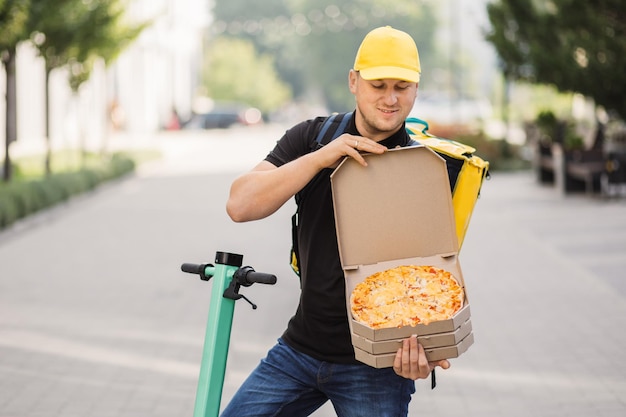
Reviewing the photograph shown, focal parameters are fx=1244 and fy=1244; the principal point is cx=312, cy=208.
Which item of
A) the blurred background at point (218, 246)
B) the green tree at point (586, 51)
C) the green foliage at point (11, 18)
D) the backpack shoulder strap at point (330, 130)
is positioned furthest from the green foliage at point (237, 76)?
the backpack shoulder strap at point (330, 130)

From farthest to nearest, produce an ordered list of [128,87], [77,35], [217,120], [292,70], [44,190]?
[292,70] → [217,120] → [128,87] → [77,35] → [44,190]

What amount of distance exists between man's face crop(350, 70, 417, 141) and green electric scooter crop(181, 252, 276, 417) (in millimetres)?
477

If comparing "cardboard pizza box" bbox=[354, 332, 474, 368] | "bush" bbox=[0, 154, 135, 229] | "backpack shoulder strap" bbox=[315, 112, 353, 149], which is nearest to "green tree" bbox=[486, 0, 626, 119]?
"bush" bbox=[0, 154, 135, 229]

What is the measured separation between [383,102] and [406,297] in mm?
A: 510

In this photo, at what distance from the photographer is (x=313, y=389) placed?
3469 millimetres

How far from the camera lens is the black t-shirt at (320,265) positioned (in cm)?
333

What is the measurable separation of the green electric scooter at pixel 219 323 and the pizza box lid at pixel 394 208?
245 millimetres

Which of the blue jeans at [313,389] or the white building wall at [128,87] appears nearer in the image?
the blue jeans at [313,389]

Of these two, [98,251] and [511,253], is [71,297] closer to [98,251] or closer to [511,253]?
[98,251]

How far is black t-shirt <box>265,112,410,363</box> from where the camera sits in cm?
333

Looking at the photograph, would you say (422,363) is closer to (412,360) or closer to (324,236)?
(412,360)

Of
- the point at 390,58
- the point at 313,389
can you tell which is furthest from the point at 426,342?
the point at 390,58

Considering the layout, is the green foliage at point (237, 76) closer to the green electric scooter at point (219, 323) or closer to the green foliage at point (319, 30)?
the green foliage at point (319, 30)

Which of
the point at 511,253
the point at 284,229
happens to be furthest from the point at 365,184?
the point at 284,229
